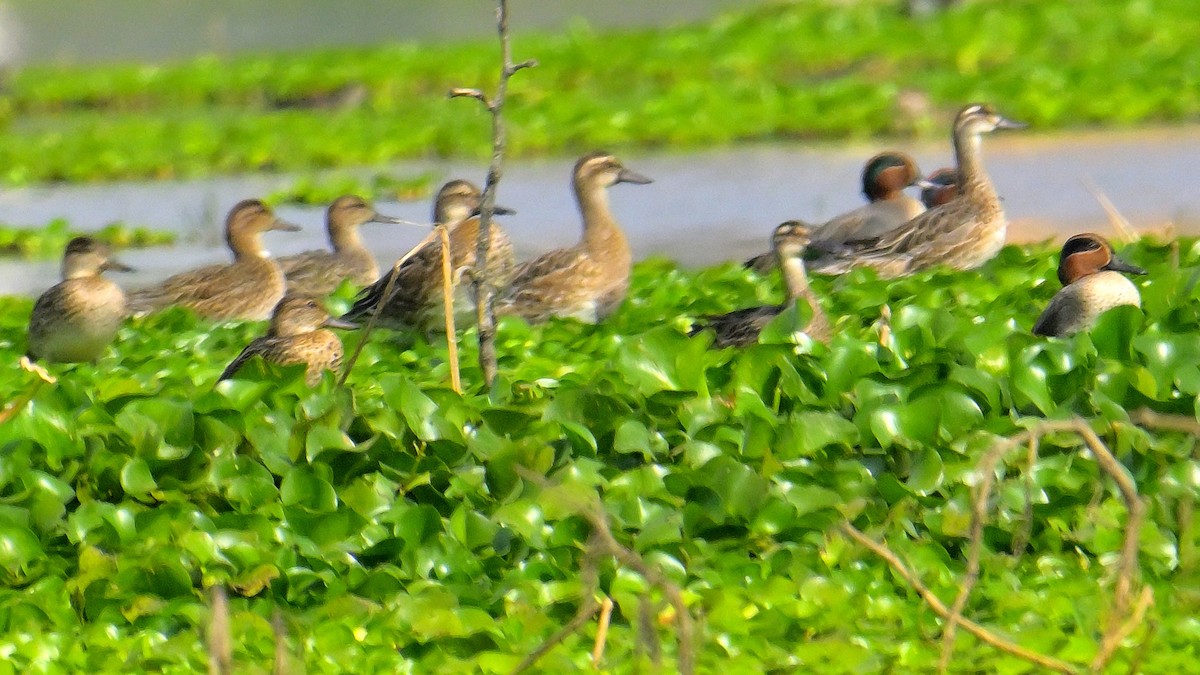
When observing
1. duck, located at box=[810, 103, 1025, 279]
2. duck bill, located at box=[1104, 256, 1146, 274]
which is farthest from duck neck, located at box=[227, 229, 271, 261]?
duck bill, located at box=[1104, 256, 1146, 274]

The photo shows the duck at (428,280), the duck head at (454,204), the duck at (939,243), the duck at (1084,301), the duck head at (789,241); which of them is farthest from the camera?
the duck head at (454,204)

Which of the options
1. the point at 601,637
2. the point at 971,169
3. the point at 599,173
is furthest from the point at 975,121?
the point at 601,637

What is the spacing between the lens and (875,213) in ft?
34.3

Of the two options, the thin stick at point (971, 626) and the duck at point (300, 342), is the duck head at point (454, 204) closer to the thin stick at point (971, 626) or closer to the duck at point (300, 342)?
the duck at point (300, 342)

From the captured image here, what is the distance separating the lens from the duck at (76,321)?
847 cm

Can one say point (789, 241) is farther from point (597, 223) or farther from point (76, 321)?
point (76, 321)

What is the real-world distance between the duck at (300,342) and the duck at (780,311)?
4.77 ft

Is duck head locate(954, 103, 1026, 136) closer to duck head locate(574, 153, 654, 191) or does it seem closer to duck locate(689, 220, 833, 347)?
duck head locate(574, 153, 654, 191)

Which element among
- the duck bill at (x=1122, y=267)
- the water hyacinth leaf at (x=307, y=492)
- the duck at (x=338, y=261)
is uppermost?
the duck bill at (x=1122, y=267)

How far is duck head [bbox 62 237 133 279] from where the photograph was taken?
926 cm

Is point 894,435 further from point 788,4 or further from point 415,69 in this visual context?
point 788,4

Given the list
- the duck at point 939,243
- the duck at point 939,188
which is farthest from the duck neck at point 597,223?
the duck at point 939,188

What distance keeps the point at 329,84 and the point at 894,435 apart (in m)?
17.9

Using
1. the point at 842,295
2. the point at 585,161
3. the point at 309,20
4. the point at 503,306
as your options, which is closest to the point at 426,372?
the point at 503,306
